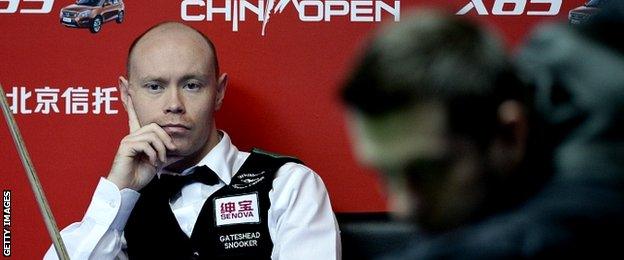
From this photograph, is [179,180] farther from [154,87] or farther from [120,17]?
[120,17]

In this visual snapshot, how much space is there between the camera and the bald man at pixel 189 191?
174 cm

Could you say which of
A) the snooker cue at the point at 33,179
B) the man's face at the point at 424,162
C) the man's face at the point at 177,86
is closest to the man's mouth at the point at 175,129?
the man's face at the point at 177,86

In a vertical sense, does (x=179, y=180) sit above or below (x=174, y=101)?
below

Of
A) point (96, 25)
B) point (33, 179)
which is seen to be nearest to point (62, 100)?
point (96, 25)

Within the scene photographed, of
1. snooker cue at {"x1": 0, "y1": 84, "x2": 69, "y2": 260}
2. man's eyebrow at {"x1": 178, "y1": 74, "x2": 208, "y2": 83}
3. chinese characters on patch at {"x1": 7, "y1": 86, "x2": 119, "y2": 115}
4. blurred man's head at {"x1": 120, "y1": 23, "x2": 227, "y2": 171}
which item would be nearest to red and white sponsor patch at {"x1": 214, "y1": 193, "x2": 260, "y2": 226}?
blurred man's head at {"x1": 120, "y1": 23, "x2": 227, "y2": 171}

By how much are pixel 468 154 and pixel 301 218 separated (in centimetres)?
131

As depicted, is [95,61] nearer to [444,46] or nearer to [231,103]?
[231,103]

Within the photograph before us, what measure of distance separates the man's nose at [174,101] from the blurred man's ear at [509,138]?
135 centimetres

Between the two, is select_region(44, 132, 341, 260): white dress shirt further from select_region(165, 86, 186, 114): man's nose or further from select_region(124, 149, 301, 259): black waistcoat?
select_region(165, 86, 186, 114): man's nose

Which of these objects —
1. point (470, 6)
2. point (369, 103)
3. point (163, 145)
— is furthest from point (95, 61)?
point (369, 103)

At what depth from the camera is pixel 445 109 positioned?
43 centimetres

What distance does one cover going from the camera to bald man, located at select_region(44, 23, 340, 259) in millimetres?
1741

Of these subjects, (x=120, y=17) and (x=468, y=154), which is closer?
(x=468, y=154)

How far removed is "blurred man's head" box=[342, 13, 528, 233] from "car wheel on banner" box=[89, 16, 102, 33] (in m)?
1.60
